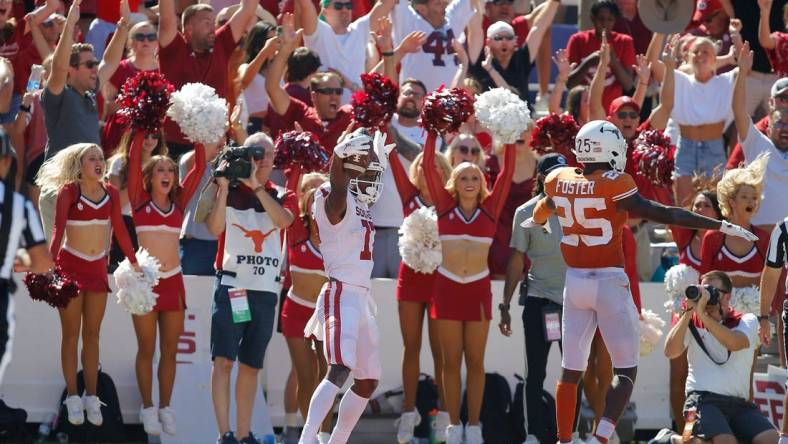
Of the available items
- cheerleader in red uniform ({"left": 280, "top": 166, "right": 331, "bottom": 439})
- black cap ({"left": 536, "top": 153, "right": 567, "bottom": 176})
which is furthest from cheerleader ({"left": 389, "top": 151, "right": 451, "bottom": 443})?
black cap ({"left": 536, "top": 153, "right": 567, "bottom": 176})

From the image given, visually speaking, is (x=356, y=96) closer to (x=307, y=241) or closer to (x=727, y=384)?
(x=307, y=241)

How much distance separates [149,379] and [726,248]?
15.3ft

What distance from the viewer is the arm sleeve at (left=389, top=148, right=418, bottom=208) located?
10.8 metres

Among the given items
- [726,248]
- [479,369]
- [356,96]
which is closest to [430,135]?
[356,96]

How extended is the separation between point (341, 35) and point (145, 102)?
326 centimetres

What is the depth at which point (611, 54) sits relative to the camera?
1366 centimetres

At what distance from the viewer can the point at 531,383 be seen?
10484 millimetres

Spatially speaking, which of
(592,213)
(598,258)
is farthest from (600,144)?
(598,258)

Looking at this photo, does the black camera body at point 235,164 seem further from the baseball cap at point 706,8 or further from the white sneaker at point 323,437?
the baseball cap at point 706,8

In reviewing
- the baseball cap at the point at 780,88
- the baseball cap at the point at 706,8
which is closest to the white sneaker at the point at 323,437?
the baseball cap at the point at 780,88

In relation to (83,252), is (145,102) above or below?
above

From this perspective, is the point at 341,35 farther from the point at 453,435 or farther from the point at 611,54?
the point at 453,435

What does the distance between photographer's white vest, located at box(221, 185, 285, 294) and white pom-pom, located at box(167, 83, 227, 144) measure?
2.03 feet

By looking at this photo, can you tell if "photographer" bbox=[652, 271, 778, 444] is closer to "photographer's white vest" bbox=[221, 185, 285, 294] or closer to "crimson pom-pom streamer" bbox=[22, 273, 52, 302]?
"photographer's white vest" bbox=[221, 185, 285, 294]
